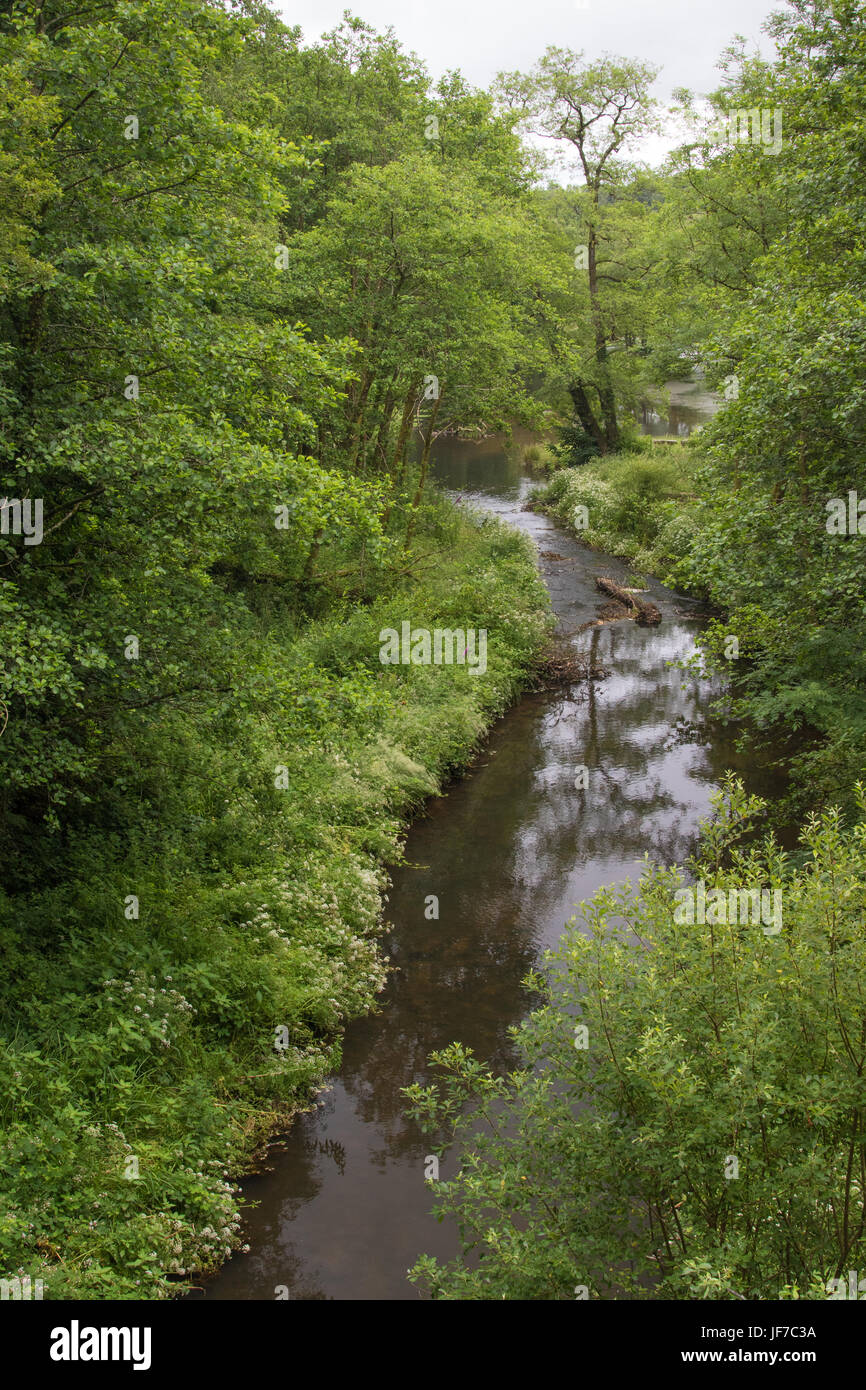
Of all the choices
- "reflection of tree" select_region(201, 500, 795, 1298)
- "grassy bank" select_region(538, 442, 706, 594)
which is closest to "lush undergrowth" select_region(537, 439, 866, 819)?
"reflection of tree" select_region(201, 500, 795, 1298)

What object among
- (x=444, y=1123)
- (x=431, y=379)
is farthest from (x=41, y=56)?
(x=431, y=379)

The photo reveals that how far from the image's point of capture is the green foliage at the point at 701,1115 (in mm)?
4082

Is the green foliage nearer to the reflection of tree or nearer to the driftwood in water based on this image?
the reflection of tree

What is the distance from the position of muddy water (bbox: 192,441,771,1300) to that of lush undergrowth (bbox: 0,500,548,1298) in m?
0.39

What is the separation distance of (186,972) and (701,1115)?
5.37 meters

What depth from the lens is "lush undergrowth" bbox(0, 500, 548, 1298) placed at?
625cm

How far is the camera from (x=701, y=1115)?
4238 mm

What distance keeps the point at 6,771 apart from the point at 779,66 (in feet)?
39.9

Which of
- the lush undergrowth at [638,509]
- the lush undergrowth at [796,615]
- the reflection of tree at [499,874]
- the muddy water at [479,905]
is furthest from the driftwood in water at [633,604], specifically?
the lush undergrowth at [796,615]

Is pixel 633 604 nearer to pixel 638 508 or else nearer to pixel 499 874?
pixel 638 508

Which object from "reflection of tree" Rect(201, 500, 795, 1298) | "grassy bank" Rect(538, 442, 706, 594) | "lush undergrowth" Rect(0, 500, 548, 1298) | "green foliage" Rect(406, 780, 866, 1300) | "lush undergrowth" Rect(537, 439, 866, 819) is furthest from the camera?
"grassy bank" Rect(538, 442, 706, 594)

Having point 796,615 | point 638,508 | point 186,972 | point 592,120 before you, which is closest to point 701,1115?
point 186,972
